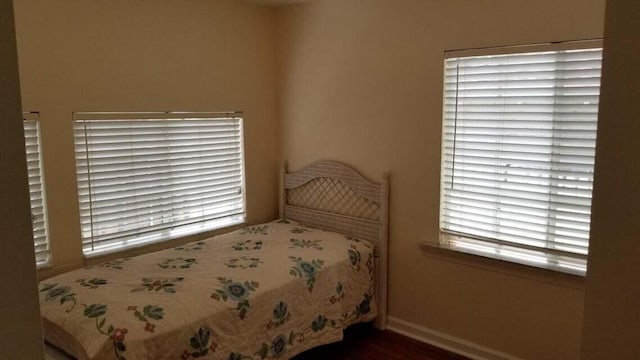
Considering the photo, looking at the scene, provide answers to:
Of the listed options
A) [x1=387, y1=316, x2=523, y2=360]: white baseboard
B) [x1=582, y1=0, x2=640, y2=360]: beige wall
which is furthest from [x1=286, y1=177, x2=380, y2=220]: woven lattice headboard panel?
[x1=582, y1=0, x2=640, y2=360]: beige wall

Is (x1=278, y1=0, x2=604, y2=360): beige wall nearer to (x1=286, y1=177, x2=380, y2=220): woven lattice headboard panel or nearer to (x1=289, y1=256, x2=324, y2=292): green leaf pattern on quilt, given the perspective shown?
(x1=286, y1=177, x2=380, y2=220): woven lattice headboard panel

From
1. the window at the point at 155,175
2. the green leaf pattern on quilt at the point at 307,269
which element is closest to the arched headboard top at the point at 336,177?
the window at the point at 155,175

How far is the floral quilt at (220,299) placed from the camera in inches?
82.0

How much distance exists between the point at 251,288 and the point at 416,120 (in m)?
1.53

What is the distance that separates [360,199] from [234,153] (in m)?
1.07

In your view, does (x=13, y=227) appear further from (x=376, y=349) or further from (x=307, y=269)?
(x=376, y=349)

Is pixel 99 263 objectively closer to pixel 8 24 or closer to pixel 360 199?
pixel 360 199

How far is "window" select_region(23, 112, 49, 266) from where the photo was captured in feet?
8.56

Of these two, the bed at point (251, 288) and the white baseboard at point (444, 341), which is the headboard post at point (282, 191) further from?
the white baseboard at point (444, 341)

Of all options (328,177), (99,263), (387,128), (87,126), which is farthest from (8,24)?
(328,177)

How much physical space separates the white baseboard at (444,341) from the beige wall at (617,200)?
2.21m

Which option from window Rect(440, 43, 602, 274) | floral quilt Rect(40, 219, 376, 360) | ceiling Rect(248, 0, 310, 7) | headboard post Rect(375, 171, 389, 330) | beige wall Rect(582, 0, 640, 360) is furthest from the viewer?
ceiling Rect(248, 0, 310, 7)

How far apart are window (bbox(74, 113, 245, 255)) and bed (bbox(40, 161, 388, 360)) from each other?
0.76 ft

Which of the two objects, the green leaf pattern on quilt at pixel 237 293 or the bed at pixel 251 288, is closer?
the bed at pixel 251 288
